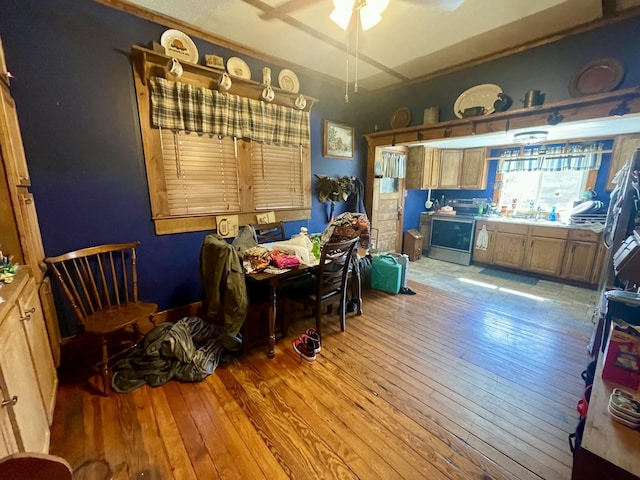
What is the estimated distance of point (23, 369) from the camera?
1.24m

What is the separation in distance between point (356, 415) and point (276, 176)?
8.21 ft

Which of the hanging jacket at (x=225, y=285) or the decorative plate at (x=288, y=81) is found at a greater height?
the decorative plate at (x=288, y=81)

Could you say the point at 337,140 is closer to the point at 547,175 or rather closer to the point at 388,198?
the point at 388,198

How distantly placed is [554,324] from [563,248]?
1.76 metres

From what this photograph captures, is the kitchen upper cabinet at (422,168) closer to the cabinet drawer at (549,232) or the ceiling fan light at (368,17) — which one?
the cabinet drawer at (549,232)

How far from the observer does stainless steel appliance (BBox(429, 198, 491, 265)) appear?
4812 millimetres

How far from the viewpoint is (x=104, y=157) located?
2146 mm

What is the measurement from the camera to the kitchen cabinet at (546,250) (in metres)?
3.96

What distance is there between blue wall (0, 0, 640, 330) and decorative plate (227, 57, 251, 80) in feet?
0.26

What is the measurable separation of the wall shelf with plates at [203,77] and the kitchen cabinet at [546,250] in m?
3.86

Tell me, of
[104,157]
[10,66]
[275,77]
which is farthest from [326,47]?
[10,66]

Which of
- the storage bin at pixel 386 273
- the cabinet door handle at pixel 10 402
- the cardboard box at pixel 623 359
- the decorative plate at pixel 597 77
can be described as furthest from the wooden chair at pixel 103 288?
the decorative plate at pixel 597 77

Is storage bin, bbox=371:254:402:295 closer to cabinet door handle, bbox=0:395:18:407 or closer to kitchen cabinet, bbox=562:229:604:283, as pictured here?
kitchen cabinet, bbox=562:229:604:283

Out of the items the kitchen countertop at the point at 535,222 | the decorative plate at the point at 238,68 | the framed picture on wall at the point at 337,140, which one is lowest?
the kitchen countertop at the point at 535,222
